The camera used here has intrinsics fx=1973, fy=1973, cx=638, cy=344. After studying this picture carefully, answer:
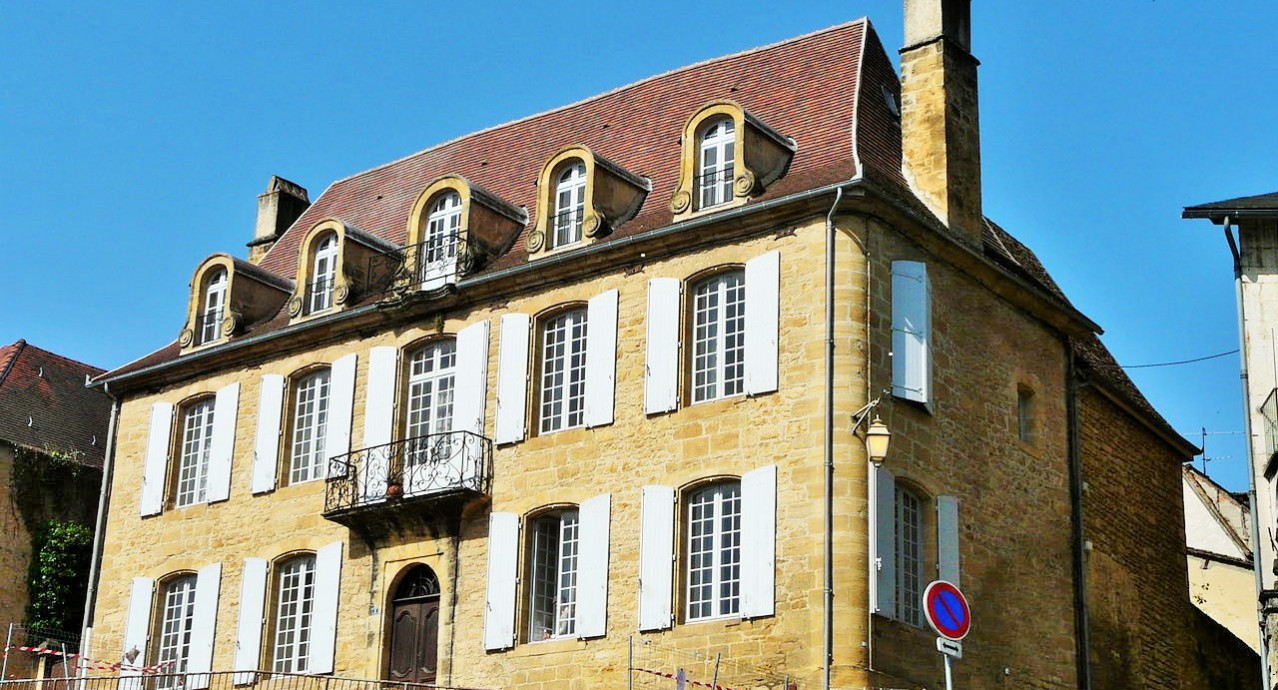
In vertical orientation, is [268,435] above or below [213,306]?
below

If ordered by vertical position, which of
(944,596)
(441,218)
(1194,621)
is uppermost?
(441,218)

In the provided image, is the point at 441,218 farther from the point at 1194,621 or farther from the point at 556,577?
the point at 1194,621

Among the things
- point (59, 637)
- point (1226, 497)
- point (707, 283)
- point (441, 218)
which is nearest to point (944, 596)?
point (707, 283)

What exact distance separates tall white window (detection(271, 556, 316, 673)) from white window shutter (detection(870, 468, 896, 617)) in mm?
7946

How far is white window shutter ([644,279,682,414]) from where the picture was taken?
22.2 m

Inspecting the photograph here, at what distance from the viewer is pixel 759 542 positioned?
20688 millimetres

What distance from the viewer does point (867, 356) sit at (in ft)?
69.4

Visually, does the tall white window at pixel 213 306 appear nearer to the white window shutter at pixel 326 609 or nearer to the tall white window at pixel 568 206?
the white window shutter at pixel 326 609

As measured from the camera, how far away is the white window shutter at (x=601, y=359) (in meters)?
22.7

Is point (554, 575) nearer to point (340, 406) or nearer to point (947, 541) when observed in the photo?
point (340, 406)

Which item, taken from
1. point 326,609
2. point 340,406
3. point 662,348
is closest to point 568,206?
point 662,348

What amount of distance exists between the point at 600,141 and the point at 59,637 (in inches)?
447

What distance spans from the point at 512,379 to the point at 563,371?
640 mm

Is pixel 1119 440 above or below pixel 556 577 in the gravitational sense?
above
